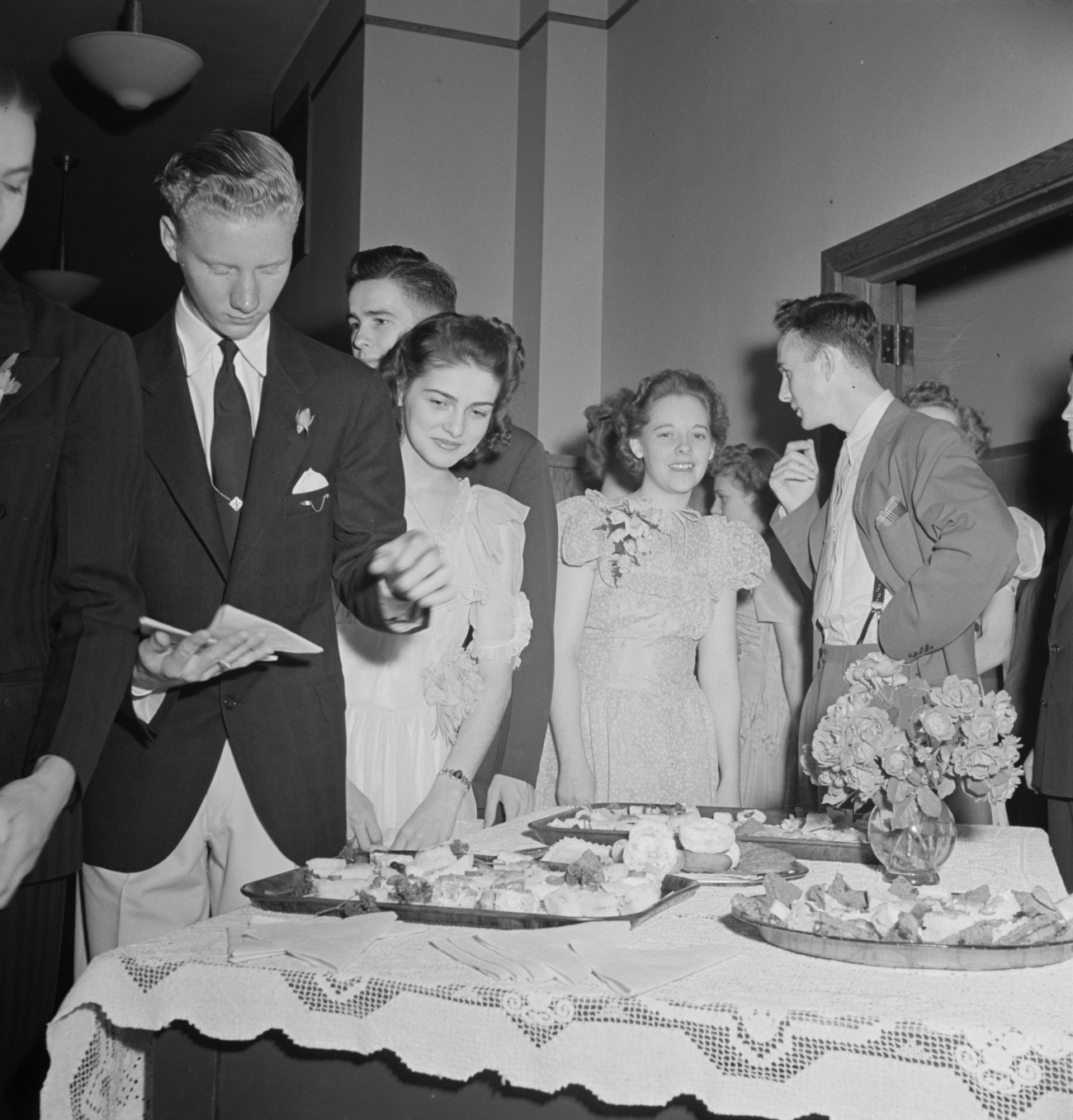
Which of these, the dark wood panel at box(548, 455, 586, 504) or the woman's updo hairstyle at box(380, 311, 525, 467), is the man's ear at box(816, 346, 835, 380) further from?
the dark wood panel at box(548, 455, 586, 504)

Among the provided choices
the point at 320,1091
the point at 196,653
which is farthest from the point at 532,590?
the point at 320,1091

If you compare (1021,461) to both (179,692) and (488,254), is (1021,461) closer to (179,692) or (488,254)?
(488,254)

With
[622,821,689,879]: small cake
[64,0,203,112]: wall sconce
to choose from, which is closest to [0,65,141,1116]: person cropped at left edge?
[622,821,689,879]: small cake

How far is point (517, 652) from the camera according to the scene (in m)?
2.61

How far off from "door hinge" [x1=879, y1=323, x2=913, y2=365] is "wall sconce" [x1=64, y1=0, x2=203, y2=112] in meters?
2.94

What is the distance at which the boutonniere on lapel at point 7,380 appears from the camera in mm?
1210

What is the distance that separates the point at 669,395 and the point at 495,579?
1136 millimetres

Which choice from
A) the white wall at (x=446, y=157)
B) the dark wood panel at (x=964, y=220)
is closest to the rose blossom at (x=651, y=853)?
the dark wood panel at (x=964, y=220)

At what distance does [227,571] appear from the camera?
180cm

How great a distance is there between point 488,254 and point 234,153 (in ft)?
13.8

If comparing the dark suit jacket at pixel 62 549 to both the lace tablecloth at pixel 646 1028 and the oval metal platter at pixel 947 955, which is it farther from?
the oval metal platter at pixel 947 955

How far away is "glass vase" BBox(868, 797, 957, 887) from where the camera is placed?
179 centimetres

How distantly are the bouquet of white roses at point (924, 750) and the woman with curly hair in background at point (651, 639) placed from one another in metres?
1.48

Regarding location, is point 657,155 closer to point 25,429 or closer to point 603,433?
point 603,433
